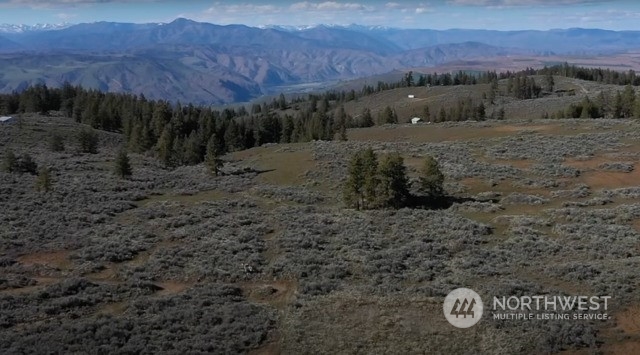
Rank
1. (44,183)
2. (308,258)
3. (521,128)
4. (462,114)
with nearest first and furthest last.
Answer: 1. (308,258)
2. (44,183)
3. (521,128)
4. (462,114)

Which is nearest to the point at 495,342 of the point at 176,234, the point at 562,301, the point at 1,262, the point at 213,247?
the point at 562,301

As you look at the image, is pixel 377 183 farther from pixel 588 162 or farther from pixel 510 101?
pixel 510 101

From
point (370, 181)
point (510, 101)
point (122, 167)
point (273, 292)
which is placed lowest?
point (273, 292)

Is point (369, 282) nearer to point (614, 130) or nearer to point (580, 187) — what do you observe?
point (580, 187)

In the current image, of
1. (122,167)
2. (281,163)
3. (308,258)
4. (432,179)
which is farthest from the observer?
(281,163)

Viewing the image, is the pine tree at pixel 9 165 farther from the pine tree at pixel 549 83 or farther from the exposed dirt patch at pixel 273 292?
the pine tree at pixel 549 83

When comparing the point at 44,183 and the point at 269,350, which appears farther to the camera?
the point at 44,183

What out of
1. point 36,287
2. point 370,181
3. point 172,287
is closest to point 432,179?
point 370,181

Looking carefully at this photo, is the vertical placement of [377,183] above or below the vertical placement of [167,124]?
below
